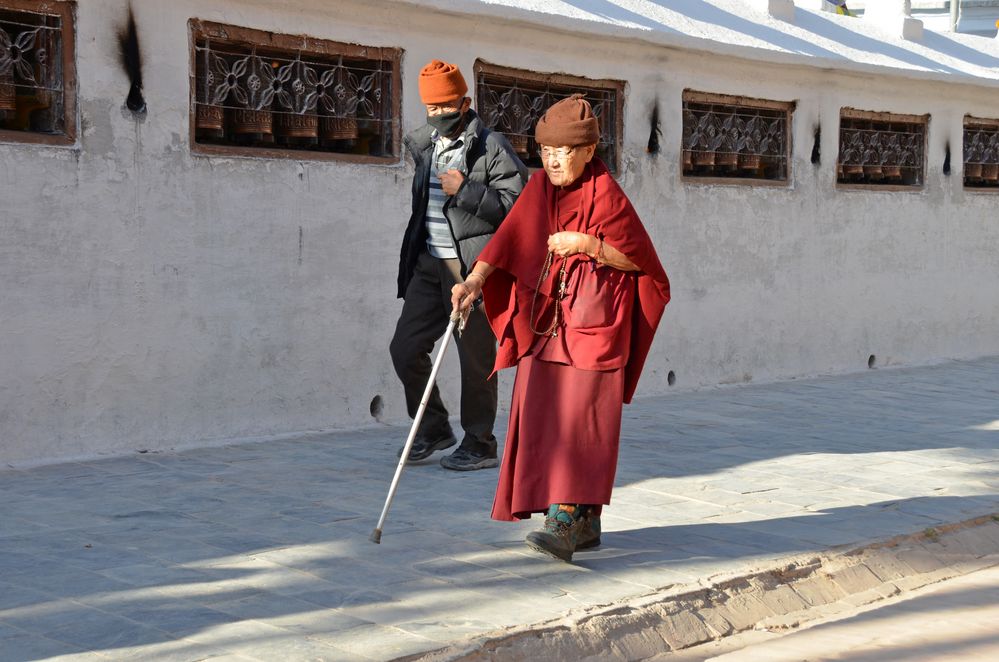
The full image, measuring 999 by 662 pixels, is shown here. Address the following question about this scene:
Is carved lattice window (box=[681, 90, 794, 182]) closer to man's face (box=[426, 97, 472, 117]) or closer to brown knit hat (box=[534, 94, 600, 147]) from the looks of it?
man's face (box=[426, 97, 472, 117])

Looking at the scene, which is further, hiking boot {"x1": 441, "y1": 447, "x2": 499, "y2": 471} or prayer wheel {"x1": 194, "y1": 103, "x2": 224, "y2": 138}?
prayer wheel {"x1": 194, "y1": 103, "x2": 224, "y2": 138}

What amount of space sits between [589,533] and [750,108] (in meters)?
6.68

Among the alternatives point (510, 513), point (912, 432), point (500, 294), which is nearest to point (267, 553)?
point (510, 513)

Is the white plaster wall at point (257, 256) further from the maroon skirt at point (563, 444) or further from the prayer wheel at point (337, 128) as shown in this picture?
the maroon skirt at point (563, 444)

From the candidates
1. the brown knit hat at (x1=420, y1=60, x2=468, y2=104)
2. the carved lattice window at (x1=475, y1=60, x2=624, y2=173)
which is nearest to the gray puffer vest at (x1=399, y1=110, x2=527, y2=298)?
the brown knit hat at (x1=420, y1=60, x2=468, y2=104)

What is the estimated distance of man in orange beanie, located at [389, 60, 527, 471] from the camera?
6.73 meters

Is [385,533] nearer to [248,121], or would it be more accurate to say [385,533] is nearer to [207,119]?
[207,119]

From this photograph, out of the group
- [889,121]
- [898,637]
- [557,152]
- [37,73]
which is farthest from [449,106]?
[889,121]

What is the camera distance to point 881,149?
1265 cm

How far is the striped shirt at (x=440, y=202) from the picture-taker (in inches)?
272

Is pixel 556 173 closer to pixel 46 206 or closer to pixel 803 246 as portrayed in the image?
pixel 46 206

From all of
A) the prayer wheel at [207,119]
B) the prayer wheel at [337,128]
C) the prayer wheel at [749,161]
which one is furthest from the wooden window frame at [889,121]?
the prayer wheel at [207,119]

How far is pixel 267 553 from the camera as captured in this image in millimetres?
5328

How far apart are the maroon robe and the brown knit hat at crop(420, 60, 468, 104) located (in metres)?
1.38
